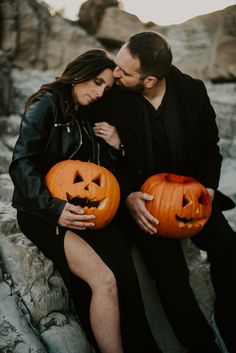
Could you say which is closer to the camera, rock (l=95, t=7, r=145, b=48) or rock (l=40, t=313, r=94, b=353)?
rock (l=40, t=313, r=94, b=353)

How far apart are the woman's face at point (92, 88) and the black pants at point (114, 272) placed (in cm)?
91

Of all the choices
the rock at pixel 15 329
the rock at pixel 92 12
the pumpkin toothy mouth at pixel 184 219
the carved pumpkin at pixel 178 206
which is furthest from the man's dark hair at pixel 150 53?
the rock at pixel 92 12

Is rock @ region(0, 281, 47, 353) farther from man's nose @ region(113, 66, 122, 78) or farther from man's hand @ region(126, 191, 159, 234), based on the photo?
man's nose @ region(113, 66, 122, 78)

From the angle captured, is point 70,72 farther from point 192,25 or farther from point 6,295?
point 192,25

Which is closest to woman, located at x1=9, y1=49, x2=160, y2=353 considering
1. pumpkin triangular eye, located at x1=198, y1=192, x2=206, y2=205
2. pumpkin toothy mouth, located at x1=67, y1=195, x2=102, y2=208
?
pumpkin toothy mouth, located at x1=67, y1=195, x2=102, y2=208

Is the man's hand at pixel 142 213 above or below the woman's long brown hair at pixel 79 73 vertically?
below

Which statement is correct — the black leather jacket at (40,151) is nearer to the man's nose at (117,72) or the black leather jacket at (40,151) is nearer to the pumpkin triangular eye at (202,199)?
the man's nose at (117,72)

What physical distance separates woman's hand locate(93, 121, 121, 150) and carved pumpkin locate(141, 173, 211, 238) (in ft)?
1.48

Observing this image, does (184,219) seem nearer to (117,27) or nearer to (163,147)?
(163,147)

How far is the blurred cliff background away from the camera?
274 cm

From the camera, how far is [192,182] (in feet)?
9.78

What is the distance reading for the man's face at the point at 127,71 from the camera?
3111mm

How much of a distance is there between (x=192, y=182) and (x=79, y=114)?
0.95 m

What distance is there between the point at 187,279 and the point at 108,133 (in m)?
1.19
